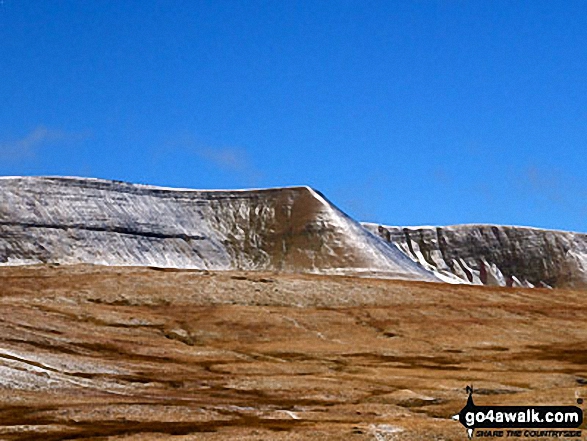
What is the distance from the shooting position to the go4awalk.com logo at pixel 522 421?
43.0m

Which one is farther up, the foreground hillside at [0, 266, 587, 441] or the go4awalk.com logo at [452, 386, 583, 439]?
the foreground hillside at [0, 266, 587, 441]

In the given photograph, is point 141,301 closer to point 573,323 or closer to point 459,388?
point 573,323

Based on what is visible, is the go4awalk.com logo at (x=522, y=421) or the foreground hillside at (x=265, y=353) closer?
the go4awalk.com logo at (x=522, y=421)

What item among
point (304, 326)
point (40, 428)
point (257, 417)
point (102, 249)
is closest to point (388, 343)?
point (304, 326)

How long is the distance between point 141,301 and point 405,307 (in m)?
26.3

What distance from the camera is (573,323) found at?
11344 centimetres

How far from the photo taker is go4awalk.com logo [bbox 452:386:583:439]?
141 feet

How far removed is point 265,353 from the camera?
294 feet

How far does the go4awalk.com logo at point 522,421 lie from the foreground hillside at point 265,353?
94 cm

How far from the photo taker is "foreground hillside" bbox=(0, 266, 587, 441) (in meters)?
48.4

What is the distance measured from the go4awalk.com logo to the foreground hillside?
94 cm

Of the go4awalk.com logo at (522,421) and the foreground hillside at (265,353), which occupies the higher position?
the foreground hillside at (265,353)

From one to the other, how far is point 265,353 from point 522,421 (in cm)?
4410

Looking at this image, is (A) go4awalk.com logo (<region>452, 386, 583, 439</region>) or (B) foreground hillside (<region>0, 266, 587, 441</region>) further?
(B) foreground hillside (<region>0, 266, 587, 441</region>)
